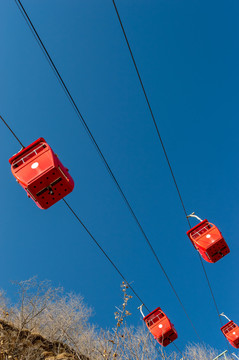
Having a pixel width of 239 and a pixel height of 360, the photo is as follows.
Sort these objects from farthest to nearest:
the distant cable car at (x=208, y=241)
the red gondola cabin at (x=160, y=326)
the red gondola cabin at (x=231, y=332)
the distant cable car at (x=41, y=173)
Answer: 1. the red gondola cabin at (x=231, y=332)
2. the red gondola cabin at (x=160, y=326)
3. the distant cable car at (x=208, y=241)
4. the distant cable car at (x=41, y=173)

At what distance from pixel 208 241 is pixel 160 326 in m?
4.69

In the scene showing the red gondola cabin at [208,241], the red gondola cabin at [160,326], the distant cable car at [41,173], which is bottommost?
the red gondola cabin at [160,326]

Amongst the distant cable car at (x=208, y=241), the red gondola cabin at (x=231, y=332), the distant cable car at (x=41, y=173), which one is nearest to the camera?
the distant cable car at (x=41, y=173)

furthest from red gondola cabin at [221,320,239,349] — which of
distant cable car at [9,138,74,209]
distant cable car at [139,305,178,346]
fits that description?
distant cable car at [9,138,74,209]

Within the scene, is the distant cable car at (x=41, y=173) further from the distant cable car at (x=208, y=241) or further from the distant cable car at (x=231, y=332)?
the distant cable car at (x=231, y=332)

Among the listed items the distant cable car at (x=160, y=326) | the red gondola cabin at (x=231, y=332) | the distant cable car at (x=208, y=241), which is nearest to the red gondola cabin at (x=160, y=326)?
the distant cable car at (x=160, y=326)

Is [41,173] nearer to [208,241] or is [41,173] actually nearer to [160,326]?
[208,241]

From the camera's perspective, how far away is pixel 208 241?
29.6 ft

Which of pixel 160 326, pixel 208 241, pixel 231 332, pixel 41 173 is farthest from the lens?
pixel 231 332

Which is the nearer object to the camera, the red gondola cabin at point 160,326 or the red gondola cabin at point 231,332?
the red gondola cabin at point 160,326

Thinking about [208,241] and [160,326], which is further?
[160,326]

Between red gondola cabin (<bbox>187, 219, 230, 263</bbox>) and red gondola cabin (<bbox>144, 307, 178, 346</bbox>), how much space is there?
3.91 metres

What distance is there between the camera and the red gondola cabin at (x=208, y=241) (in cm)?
899

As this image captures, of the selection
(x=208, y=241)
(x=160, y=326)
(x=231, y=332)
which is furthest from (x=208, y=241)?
(x=231, y=332)
